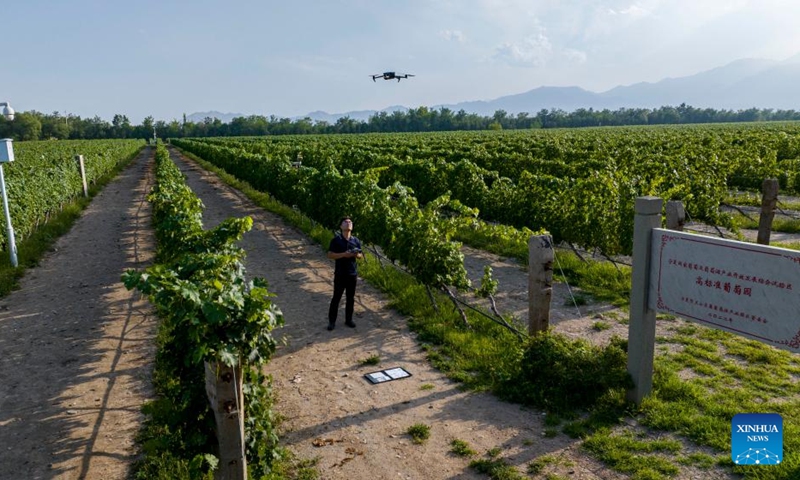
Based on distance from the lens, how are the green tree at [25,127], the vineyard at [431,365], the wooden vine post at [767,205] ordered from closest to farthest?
the vineyard at [431,365], the wooden vine post at [767,205], the green tree at [25,127]

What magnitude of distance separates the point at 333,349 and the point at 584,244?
6.08 meters

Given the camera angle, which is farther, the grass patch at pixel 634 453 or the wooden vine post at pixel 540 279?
the wooden vine post at pixel 540 279

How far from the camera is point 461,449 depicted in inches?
221

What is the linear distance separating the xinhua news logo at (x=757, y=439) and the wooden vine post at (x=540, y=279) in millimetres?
2439

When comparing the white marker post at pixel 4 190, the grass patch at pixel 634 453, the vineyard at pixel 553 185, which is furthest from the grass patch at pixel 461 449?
the white marker post at pixel 4 190

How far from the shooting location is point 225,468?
467 centimetres

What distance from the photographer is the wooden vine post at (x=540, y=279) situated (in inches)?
286

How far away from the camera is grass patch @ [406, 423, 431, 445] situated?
19.2ft

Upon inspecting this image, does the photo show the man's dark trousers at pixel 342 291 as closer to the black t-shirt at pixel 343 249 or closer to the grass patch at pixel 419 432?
the black t-shirt at pixel 343 249

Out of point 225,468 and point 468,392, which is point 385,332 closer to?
point 468,392

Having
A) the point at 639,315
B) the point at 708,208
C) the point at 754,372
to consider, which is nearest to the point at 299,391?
the point at 639,315

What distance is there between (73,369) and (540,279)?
6.72m

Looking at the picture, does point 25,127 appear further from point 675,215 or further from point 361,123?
point 675,215

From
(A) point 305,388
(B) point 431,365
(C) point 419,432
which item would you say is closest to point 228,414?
(C) point 419,432
